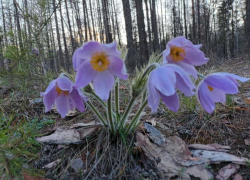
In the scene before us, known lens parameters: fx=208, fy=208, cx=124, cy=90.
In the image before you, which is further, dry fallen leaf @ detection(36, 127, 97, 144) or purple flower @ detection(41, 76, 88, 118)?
dry fallen leaf @ detection(36, 127, 97, 144)

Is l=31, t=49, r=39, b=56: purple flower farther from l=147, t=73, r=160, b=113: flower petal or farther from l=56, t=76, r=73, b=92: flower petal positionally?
l=147, t=73, r=160, b=113: flower petal

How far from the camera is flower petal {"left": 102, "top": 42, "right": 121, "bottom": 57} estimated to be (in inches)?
37.1

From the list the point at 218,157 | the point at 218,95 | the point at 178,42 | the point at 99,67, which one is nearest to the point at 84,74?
the point at 99,67

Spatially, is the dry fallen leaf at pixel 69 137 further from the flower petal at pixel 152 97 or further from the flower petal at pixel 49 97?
the flower petal at pixel 152 97

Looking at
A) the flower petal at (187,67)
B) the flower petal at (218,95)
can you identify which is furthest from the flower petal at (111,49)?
the flower petal at (218,95)

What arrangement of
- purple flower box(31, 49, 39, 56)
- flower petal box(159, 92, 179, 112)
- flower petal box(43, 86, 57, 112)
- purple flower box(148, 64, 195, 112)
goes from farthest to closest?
1. purple flower box(31, 49, 39, 56)
2. flower petal box(43, 86, 57, 112)
3. flower petal box(159, 92, 179, 112)
4. purple flower box(148, 64, 195, 112)

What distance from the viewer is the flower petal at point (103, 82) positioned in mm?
993

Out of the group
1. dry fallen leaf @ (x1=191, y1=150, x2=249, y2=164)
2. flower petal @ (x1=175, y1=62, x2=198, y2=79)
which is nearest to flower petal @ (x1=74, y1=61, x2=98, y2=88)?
flower petal @ (x1=175, y1=62, x2=198, y2=79)

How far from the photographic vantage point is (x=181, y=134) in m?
1.56

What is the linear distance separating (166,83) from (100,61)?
1.12 ft

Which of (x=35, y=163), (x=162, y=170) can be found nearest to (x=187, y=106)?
(x=162, y=170)

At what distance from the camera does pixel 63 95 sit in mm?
1160

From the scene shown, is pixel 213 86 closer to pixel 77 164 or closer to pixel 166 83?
pixel 166 83

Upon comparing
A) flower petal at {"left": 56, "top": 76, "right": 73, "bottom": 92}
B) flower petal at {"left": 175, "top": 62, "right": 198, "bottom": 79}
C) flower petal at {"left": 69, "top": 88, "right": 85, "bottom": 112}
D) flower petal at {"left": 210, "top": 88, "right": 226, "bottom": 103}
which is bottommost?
flower petal at {"left": 210, "top": 88, "right": 226, "bottom": 103}
